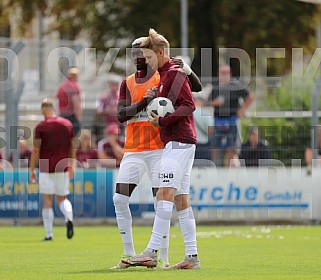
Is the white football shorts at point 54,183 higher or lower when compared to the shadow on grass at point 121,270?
higher

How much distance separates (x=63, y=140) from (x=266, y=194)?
5.74m

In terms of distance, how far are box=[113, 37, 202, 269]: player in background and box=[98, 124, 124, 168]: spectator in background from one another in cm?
1096

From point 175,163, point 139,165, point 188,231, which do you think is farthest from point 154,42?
point 188,231

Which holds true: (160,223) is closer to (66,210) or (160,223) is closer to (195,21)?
(66,210)

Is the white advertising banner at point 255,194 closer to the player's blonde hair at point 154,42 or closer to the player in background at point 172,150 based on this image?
the player in background at point 172,150

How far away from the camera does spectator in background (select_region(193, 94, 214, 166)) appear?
24.3 metres

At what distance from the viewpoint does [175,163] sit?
12602 millimetres

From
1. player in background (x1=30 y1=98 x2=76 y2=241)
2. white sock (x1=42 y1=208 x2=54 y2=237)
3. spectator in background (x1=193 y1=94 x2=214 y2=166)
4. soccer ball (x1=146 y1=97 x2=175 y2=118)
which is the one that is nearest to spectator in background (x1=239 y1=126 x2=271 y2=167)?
spectator in background (x1=193 y1=94 x2=214 y2=166)

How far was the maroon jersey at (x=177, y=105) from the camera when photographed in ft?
41.3

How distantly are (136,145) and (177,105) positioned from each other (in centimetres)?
98

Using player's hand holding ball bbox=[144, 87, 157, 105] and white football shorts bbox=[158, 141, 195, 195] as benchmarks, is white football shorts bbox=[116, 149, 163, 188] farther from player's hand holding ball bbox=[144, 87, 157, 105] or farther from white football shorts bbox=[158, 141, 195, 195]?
player's hand holding ball bbox=[144, 87, 157, 105]

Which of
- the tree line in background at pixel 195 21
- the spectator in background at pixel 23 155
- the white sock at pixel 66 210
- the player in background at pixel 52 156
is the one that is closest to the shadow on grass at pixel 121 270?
the white sock at pixel 66 210

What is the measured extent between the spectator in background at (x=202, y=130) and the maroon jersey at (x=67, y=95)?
8.51 feet

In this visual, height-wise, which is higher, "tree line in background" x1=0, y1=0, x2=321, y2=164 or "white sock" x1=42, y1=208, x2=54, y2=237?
"tree line in background" x1=0, y1=0, x2=321, y2=164
